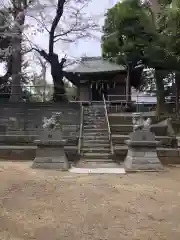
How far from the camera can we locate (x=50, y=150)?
11.1 m

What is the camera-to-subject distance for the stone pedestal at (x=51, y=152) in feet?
35.6

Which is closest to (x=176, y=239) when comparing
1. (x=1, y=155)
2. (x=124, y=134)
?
(x=1, y=155)

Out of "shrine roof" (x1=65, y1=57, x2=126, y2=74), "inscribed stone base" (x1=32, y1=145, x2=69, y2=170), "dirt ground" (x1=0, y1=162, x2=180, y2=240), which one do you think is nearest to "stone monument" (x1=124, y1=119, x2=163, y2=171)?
"dirt ground" (x1=0, y1=162, x2=180, y2=240)

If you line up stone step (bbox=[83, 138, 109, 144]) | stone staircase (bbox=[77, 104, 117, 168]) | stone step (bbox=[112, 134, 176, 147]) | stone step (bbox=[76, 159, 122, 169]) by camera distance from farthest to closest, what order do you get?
stone step (bbox=[112, 134, 176, 147]) < stone step (bbox=[83, 138, 109, 144]) < stone staircase (bbox=[77, 104, 117, 168]) < stone step (bbox=[76, 159, 122, 169])

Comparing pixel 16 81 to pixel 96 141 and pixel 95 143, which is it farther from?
pixel 95 143

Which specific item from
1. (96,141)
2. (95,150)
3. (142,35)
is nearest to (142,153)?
(95,150)

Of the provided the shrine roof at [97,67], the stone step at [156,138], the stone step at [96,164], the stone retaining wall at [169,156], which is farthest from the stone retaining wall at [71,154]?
the shrine roof at [97,67]

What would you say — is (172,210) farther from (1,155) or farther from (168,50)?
(168,50)

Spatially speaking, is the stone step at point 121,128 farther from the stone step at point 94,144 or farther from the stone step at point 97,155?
the stone step at point 97,155

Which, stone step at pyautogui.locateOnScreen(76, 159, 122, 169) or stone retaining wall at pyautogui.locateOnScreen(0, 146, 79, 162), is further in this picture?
stone retaining wall at pyautogui.locateOnScreen(0, 146, 79, 162)

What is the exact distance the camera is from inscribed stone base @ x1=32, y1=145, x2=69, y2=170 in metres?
10.8

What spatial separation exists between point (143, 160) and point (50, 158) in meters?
2.77

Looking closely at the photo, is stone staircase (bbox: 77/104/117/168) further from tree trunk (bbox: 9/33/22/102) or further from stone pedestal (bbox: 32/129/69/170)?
tree trunk (bbox: 9/33/22/102)

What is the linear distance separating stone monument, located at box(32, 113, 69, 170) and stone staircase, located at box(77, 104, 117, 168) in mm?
867
